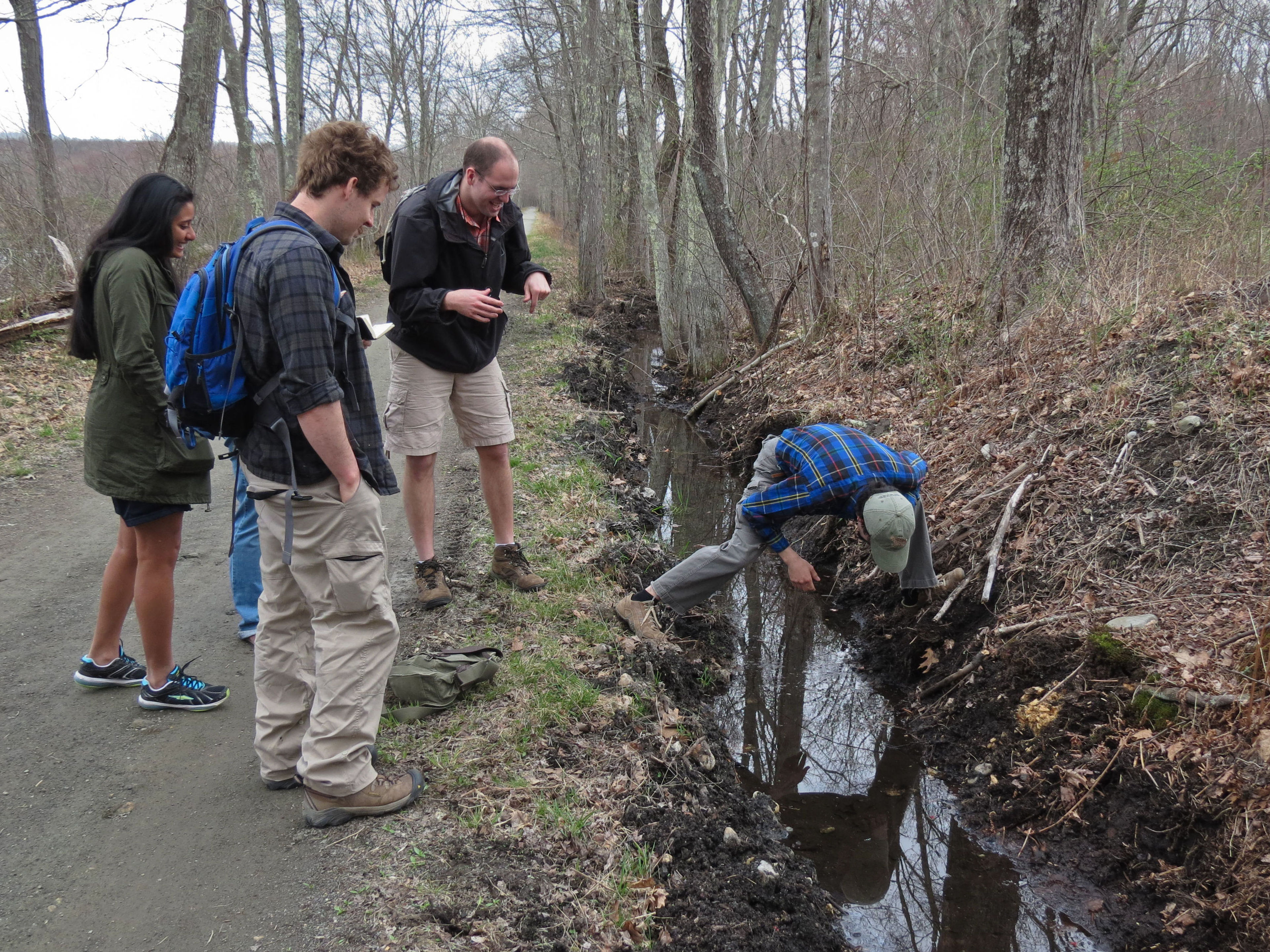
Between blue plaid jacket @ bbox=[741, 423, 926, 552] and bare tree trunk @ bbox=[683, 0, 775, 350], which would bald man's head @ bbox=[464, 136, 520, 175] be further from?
bare tree trunk @ bbox=[683, 0, 775, 350]

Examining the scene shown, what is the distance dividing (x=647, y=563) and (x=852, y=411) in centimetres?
310

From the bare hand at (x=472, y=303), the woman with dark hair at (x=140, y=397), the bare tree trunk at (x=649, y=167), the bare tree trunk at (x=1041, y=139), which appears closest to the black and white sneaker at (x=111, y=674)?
the woman with dark hair at (x=140, y=397)

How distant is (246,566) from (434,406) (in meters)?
1.19

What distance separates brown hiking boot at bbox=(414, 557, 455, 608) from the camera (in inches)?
175

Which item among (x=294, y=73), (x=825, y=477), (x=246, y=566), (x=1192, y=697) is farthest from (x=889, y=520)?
(x=294, y=73)

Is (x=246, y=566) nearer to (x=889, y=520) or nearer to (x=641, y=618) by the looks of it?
(x=641, y=618)

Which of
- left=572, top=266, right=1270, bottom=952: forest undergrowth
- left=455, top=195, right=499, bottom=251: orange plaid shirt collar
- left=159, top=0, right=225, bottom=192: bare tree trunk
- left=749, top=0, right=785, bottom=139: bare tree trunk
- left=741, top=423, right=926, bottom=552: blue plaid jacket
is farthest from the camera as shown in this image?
left=749, top=0, right=785, bottom=139: bare tree trunk

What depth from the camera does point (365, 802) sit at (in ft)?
9.39

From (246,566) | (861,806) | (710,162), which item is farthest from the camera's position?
(710,162)

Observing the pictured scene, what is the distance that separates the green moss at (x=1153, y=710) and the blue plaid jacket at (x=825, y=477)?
51.9 inches

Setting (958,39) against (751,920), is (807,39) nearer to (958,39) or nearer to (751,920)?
(958,39)

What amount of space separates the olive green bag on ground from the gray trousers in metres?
1.24

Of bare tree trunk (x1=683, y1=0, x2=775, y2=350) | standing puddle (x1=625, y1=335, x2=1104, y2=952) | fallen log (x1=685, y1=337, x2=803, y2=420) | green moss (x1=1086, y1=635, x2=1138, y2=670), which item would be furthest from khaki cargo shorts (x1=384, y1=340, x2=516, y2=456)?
bare tree trunk (x1=683, y1=0, x2=775, y2=350)

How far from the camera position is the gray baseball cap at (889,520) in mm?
3910
